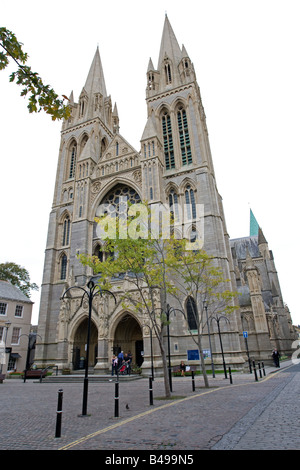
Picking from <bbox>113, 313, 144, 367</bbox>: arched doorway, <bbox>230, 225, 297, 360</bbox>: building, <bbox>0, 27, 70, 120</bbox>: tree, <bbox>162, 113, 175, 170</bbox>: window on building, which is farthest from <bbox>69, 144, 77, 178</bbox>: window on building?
<bbox>0, 27, 70, 120</bbox>: tree

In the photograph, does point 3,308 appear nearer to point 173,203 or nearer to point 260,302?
point 173,203

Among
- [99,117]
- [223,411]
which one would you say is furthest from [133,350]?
[99,117]

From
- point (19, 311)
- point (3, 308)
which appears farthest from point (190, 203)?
point (3, 308)

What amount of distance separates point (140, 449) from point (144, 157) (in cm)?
3063

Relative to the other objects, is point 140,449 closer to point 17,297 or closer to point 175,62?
point 17,297

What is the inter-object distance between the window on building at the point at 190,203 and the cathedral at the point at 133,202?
0.37 ft

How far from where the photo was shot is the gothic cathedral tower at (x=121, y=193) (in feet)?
86.6

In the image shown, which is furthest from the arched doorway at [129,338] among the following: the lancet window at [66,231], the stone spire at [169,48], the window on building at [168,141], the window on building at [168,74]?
the stone spire at [169,48]

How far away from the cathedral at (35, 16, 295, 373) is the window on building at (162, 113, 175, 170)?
5.1 inches

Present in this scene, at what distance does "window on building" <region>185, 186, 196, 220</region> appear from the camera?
30406mm

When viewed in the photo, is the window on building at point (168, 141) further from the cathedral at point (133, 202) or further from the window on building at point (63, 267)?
the window on building at point (63, 267)

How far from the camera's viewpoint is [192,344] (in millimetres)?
25906

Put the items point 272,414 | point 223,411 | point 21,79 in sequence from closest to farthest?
point 21,79 < point 272,414 < point 223,411

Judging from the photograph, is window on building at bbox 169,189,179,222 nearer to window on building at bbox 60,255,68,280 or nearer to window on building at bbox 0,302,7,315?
window on building at bbox 60,255,68,280
